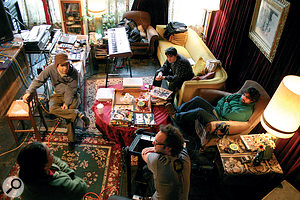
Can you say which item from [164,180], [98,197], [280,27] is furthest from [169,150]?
[280,27]

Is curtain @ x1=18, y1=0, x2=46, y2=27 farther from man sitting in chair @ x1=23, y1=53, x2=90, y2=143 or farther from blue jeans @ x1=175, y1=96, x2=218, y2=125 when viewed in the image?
blue jeans @ x1=175, y1=96, x2=218, y2=125

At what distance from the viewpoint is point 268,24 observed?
336 cm

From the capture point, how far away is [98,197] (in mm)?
2830

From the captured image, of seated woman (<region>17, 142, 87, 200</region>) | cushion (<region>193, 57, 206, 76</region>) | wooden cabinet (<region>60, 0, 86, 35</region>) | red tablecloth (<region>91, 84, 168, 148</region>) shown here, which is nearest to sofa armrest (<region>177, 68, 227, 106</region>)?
cushion (<region>193, 57, 206, 76</region>)

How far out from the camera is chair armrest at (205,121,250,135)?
10.0 ft

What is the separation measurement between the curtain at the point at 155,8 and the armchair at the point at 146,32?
0.18 m

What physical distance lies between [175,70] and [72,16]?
2951 mm

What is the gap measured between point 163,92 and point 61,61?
151 cm

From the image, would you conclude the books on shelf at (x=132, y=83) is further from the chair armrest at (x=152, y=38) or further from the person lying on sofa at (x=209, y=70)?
the chair armrest at (x=152, y=38)

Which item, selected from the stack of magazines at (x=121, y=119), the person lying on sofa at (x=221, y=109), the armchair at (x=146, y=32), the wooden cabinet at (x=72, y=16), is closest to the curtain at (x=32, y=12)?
the wooden cabinet at (x=72, y=16)

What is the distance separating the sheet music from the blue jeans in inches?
58.4

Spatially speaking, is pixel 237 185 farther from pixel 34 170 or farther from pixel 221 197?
pixel 34 170

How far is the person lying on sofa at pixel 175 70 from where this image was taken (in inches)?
150

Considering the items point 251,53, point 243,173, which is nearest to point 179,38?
point 251,53
